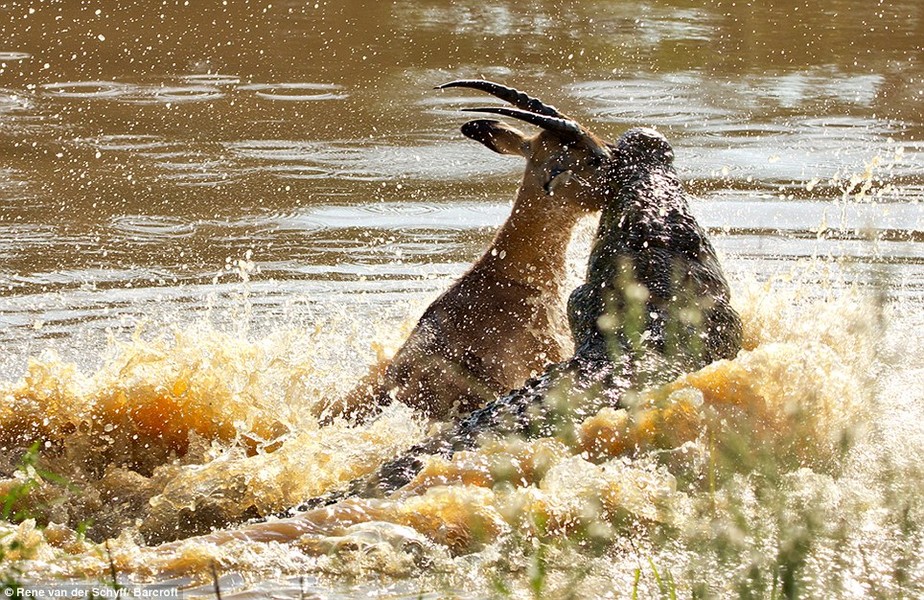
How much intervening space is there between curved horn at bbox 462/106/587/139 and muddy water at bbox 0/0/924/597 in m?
0.71

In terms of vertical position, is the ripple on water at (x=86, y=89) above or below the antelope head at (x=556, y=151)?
above

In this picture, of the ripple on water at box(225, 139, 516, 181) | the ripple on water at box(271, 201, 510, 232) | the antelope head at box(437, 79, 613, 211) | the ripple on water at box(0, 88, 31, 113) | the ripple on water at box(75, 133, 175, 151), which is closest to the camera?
the antelope head at box(437, 79, 613, 211)

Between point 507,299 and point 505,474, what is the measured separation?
7.07ft

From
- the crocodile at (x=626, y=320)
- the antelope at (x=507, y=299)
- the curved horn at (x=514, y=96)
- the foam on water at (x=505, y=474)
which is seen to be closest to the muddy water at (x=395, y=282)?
the foam on water at (x=505, y=474)

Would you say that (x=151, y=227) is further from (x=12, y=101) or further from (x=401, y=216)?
(x=12, y=101)

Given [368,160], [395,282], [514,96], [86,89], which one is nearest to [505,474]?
[514,96]

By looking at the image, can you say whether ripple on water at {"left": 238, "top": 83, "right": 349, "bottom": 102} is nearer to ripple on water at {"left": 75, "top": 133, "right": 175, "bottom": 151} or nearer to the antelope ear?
ripple on water at {"left": 75, "top": 133, "right": 175, "bottom": 151}

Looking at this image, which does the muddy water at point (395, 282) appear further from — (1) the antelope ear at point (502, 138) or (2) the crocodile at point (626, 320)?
(1) the antelope ear at point (502, 138)

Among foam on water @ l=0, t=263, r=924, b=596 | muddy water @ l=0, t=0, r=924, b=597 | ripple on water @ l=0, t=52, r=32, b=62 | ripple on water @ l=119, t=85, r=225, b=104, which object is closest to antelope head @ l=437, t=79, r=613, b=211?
muddy water @ l=0, t=0, r=924, b=597

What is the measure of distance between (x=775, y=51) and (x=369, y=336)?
33.5 ft

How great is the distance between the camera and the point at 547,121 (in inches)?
261

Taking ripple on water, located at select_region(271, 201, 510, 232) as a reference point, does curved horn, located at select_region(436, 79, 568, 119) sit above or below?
above

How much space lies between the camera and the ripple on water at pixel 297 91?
13703mm

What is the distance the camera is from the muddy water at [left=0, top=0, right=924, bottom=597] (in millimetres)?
4406
